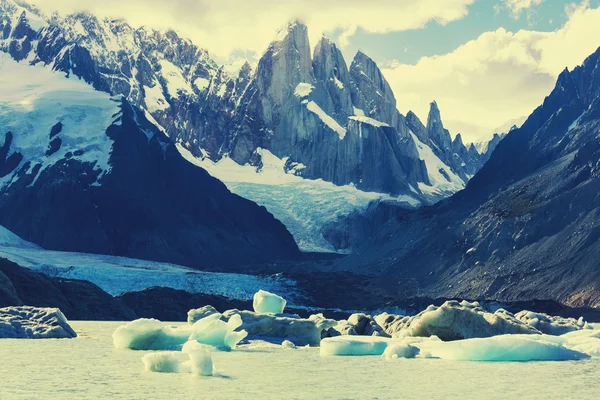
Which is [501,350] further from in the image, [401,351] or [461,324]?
[461,324]

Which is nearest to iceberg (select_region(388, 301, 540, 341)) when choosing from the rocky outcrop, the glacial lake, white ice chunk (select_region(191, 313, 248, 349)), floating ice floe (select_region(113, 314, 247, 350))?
the glacial lake

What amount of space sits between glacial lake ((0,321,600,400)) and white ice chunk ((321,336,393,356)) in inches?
75.7

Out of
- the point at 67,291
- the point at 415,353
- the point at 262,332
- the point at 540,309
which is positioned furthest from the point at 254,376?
the point at 540,309

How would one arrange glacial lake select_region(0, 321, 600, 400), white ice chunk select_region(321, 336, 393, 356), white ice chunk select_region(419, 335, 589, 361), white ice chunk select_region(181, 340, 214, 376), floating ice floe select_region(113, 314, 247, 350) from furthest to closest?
white ice chunk select_region(321, 336, 393, 356) < floating ice floe select_region(113, 314, 247, 350) < white ice chunk select_region(419, 335, 589, 361) < white ice chunk select_region(181, 340, 214, 376) < glacial lake select_region(0, 321, 600, 400)

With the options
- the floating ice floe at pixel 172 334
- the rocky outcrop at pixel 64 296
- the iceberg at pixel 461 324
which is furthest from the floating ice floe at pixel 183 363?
the rocky outcrop at pixel 64 296

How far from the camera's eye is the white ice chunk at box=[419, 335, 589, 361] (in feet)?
209

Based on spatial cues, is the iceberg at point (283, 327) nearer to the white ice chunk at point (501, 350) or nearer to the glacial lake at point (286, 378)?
the glacial lake at point (286, 378)

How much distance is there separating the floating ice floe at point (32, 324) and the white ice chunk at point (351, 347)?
23272mm

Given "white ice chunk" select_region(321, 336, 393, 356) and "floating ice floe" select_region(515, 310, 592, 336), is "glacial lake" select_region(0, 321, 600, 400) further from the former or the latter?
"floating ice floe" select_region(515, 310, 592, 336)

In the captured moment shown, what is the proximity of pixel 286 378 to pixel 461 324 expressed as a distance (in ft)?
83.1

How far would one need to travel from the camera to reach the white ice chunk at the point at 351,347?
70.1 meters

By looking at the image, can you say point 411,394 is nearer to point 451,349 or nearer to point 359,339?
point 451,349

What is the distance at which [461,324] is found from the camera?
75312 mm

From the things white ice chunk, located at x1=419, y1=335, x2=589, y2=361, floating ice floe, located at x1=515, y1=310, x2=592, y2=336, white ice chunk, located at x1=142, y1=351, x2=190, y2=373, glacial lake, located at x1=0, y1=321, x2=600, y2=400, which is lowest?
glacial lake, located at x1=0, y1=321, x2=600, y2=400
